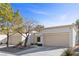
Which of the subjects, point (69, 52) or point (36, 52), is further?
point (36, 52)

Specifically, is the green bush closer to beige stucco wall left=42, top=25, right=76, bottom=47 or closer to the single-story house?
the single-story house

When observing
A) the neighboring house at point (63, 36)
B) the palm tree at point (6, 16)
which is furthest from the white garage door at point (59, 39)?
the palm tree at point (6, 16)

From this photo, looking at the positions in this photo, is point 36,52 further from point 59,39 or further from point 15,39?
point 15,39

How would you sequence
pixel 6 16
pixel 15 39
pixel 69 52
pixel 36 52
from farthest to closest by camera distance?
pixel 15 39, pixel 6 16, pixel 36 52, pixel 69 52

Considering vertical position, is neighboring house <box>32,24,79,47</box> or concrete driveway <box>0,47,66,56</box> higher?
neighboring house <box>32,24,79,47</box>

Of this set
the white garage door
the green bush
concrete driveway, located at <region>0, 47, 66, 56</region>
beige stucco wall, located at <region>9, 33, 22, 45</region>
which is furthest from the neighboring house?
the green bush

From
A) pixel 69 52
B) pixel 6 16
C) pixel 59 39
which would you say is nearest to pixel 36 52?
pixel 69 52

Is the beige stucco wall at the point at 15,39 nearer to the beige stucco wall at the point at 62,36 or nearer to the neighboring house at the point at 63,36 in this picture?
the neighboring house at the point at 63,36

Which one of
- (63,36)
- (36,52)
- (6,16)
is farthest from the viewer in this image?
(63,36)

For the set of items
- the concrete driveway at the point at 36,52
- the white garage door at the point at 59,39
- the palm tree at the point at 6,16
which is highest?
the palm tree at the point at 6,16

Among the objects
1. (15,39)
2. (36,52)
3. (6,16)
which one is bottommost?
(36,52)

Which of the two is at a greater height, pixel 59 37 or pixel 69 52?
pixel 59 37

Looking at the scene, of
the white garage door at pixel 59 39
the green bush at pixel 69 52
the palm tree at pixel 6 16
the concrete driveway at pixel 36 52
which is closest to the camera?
the green bush at pixel 69 52

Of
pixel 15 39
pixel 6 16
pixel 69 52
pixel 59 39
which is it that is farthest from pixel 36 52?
pixel 15 39
